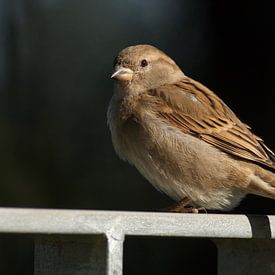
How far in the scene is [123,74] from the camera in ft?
15.9

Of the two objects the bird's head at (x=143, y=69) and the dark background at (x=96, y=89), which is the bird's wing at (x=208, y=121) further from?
the dark background at (x=96, y=89)

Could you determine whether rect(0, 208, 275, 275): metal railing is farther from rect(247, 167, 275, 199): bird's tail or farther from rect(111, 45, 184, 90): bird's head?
rect(111, 45, 184, 90): bird's head

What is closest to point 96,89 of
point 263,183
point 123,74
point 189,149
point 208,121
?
point 123,74

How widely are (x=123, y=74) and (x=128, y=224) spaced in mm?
2361

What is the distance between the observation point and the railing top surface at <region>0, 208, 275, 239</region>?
2352 millimetres

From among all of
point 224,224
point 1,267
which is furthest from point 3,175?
point 224,224

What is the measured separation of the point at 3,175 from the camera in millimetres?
7133

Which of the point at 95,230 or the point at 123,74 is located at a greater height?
the point at 123,74

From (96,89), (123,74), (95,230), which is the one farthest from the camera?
(96,89)

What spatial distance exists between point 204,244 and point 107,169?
4.91 ft

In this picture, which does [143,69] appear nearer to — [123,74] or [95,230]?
[123,74]

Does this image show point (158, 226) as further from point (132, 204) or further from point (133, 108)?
point (132, 204)

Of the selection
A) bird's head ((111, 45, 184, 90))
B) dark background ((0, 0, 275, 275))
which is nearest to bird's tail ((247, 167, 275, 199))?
bird's head ((111, 45, 184, 90))

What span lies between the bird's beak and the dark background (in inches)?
51.2
